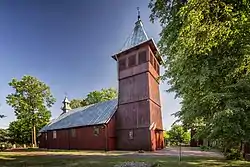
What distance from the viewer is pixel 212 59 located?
33.0 feet

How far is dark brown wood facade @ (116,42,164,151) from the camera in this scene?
92.4ft

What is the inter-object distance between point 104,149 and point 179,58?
2154 centimetres

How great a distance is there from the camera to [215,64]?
9945 mm

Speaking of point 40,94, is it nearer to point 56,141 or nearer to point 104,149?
point 56,141

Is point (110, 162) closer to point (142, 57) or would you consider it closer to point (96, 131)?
point (96, 131)

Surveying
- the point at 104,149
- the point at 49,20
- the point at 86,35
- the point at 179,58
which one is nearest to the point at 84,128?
the point at 104,149

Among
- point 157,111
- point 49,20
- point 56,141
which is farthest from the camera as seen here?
point 56,141

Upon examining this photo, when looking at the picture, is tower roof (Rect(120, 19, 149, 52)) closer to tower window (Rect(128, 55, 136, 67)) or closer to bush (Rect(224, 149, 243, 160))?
tower window (Rect(128, 55, 136, 67))

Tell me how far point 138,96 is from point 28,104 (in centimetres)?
2507

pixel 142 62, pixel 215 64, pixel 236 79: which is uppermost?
pixel 142 62

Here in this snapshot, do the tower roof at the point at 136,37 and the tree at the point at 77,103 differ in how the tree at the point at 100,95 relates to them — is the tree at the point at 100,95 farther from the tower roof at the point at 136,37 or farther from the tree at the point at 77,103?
the tower roof at the point at 136,37

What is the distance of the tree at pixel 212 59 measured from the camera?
7453mm

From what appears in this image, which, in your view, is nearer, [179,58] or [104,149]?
[179,58]

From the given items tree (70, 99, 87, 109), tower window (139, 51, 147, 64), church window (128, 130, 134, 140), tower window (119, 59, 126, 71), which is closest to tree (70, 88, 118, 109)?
tree (70, 99, 87, 109)
